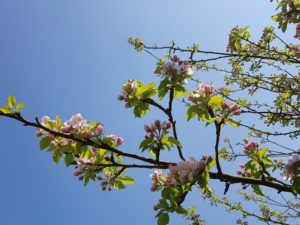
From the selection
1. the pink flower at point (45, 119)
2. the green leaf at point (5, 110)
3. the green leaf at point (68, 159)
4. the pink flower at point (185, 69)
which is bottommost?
the green leaf at point (68, 159)

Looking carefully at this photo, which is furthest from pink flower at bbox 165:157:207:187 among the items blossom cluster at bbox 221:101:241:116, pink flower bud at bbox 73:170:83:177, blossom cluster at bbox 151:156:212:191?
pink flower bud at bbox 73:170:83:177

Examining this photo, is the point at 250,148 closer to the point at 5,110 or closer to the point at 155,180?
the point at 155,180

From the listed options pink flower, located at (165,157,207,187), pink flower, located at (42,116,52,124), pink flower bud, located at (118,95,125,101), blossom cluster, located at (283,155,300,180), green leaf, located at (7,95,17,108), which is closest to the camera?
pink flower, located at (165,157,207,187)

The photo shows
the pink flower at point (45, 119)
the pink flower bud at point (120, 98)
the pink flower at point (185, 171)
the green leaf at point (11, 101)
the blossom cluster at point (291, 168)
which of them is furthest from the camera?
the pink flower at point (45, 119)

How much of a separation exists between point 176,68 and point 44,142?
4.70 ft

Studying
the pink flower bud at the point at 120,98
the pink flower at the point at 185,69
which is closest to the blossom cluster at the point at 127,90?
the pink flower bud at the point at 120,98

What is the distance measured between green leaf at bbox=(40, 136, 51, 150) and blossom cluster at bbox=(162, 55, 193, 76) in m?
1.28

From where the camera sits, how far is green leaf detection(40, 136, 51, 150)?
3.21 metres

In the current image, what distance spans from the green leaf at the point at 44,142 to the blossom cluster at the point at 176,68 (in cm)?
128

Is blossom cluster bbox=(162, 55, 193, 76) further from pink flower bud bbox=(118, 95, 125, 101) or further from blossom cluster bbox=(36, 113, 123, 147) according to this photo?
blossom cluster bbox=(36, 113, 123, 147)

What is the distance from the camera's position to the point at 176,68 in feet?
9.80

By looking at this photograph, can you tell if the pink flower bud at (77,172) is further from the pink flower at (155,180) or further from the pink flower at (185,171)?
the pink flower at (185,171)

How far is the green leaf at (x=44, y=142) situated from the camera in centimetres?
321

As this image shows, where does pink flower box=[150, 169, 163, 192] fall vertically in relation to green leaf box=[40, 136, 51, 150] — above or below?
below
